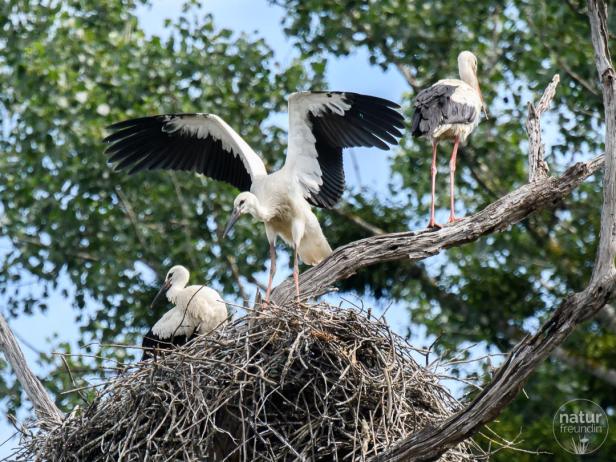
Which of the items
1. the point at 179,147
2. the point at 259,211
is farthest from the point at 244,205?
the point at 179,147

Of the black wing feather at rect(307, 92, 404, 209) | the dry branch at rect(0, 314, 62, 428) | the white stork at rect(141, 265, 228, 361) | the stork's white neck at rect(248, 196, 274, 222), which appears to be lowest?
the dry branch at rect(0, 314, 62, 428)

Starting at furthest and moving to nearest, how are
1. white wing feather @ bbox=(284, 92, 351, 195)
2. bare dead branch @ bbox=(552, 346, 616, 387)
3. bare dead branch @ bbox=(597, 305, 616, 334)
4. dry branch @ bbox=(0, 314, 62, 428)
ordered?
bare dead branch @ bbox=(597, 305, 616, 334), bare dead branch @ bbox=(552, 346, 616, 387), white wing feather @ bbox=(284, 92, 351, 195), dry branch @ bbox=(0, 314, 62, 428)

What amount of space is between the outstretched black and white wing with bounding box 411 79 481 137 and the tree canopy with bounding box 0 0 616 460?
14.0 ft

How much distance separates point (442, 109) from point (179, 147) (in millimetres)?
1828

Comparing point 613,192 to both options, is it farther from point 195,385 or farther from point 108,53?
point 108,53

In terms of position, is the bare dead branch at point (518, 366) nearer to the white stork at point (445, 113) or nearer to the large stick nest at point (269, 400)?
the large stick nest at point (269, 400)

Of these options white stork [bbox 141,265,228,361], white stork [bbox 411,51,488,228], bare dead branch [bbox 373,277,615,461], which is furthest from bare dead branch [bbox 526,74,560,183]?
white stork [bbox 141,265,228,361]

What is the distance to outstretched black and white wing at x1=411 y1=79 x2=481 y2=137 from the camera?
307 inches

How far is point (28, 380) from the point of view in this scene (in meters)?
6.70

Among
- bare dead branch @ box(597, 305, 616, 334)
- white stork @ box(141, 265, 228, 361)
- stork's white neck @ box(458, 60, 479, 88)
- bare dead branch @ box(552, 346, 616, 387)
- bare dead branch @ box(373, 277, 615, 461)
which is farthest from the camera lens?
bare dead branch @ box(597, 305, 616, 334)

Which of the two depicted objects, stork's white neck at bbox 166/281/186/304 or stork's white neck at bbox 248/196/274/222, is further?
stork's white neck at bbox 166/281/186/304

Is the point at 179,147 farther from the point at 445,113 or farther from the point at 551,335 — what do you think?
the point at 551,335

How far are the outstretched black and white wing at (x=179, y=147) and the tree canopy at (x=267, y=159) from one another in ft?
12.3

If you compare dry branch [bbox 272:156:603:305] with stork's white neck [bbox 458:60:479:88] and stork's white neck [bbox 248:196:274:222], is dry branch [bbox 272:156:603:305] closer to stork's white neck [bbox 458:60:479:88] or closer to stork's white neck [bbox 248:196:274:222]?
stork's white neck [bbox 248:196:274:222]
